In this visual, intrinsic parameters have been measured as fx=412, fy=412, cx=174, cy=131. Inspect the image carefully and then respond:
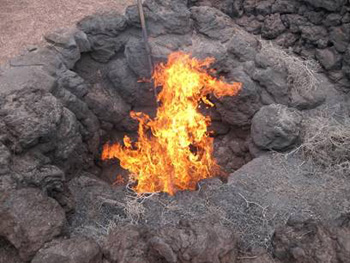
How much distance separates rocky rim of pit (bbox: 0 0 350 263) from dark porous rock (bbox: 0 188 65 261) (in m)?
0.01

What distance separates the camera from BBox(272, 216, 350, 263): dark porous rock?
4812 mm

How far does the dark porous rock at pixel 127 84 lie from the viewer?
8289 mm

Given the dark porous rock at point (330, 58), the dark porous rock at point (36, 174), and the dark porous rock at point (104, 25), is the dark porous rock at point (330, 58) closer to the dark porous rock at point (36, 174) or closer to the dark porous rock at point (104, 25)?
the dark porous rock at point (104, 25)

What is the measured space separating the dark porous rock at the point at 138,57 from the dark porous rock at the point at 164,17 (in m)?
0.35

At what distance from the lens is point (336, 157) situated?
6.81 meters

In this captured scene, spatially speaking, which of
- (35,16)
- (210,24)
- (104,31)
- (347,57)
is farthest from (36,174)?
(347,57)

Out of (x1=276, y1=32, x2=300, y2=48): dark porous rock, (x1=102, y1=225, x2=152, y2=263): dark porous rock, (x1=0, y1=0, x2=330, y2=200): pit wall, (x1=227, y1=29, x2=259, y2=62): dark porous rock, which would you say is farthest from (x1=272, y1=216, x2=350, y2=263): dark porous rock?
(x1=276, y1=32, x2=300, y2=48): dark porous rock

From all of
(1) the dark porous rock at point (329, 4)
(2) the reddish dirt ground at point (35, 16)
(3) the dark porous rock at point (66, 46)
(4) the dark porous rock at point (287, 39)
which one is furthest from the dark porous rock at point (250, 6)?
(3) the dark porous rock at point (66, 46)

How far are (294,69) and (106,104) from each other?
3813 millimetres

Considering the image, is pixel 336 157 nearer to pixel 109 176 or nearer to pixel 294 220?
pixel 294 220

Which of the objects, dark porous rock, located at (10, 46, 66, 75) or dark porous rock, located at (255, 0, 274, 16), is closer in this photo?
dark porous rock, located at (10, 46, 66, 75)

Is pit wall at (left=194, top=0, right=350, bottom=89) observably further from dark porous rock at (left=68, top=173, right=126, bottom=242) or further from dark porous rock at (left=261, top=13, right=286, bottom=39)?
dark porous rock at (left=68, top=173, right=126, bottom=242)

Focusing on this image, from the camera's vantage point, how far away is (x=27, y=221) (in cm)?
509

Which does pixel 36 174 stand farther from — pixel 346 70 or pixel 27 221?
pixel 346 70
